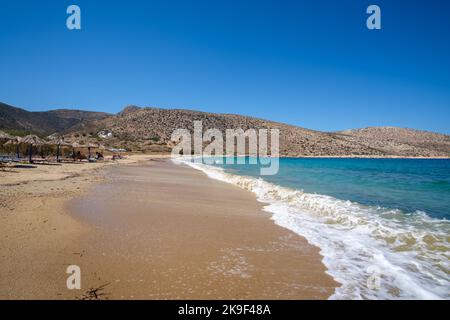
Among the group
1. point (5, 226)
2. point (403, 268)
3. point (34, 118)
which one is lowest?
point (403, 268)

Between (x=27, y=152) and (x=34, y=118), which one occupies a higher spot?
(x=34, y=118)

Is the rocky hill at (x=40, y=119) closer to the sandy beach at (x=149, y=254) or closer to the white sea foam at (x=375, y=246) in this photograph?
the sandy beach at (x=149, y=254)

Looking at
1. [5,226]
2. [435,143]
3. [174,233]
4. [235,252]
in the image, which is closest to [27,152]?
[5,226]

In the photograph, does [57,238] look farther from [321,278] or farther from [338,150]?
[338,150]

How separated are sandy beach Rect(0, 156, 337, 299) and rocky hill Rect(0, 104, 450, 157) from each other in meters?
64.0

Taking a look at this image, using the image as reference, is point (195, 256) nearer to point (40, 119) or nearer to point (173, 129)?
point (173, 129)

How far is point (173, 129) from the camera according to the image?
92062 mm

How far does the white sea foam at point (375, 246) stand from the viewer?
464 centimetres

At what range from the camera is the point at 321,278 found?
4.79 meters

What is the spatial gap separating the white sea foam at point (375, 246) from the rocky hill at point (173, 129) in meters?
64.0

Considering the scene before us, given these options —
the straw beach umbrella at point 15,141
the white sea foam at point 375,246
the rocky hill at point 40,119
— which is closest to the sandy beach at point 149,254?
the white sea foam at point 375,246
